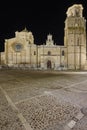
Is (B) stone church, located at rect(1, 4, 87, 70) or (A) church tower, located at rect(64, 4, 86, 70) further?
(B) stone church, located at rect(1, 4, 87, 70)

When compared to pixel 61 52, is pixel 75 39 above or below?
above

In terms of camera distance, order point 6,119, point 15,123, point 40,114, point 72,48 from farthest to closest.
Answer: point 72,48, point 40,114, point 6,119, point 15,123

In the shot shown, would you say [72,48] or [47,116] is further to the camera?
[72,48]

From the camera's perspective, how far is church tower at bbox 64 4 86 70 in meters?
43.1

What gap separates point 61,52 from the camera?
4456 cm

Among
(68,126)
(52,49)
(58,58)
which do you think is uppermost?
(52,49)

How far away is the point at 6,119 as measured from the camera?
14.4 ft

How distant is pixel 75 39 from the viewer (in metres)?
43.5

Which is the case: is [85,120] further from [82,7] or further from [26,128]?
[82,7]

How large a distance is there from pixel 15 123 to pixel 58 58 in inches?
1607

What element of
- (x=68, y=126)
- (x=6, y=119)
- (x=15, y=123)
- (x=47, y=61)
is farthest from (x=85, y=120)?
(x=47, y=61)

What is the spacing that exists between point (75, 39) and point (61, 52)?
5739mm

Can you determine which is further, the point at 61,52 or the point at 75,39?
the point at 61,52

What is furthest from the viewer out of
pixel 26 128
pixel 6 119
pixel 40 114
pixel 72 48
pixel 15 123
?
pixel 72 48
